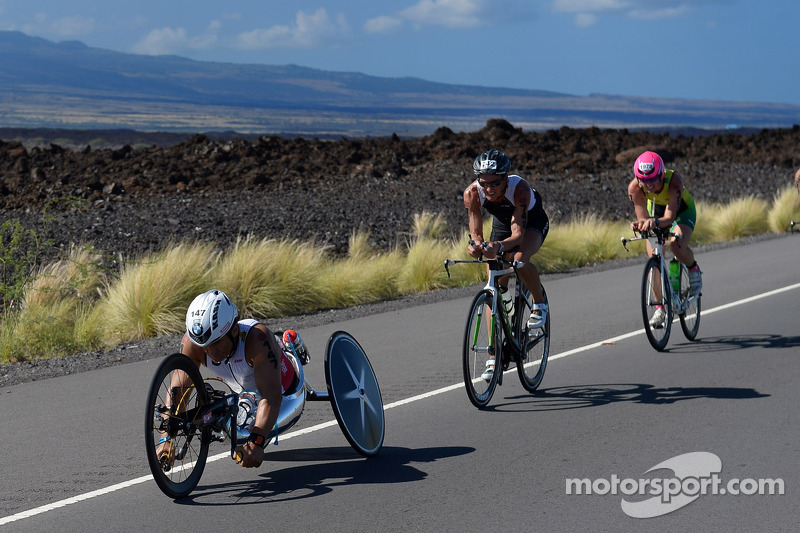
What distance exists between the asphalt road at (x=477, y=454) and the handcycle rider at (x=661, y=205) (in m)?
0.75

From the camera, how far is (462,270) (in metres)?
16.0

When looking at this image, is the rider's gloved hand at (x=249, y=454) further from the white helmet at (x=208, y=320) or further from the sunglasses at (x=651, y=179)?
the sunglasses at (x=651, y=179)

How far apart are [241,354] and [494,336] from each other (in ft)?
7.90

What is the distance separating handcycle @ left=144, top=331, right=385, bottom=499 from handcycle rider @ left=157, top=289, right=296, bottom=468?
106mm

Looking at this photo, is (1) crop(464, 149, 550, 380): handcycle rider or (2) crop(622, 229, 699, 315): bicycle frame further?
(2) crop(622, 229, 699, 315): bicycle frame

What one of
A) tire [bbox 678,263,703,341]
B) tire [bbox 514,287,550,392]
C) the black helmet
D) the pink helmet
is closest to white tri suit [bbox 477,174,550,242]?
the black helmet

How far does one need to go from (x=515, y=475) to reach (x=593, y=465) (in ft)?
1.71

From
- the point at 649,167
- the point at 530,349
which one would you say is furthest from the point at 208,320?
the point at 649,167

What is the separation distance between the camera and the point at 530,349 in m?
8.10

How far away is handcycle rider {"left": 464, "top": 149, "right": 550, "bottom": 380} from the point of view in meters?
7.45

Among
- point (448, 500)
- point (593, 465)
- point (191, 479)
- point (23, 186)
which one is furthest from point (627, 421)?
point (23, 186)

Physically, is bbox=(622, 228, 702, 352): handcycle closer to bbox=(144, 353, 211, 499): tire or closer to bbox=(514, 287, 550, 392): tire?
bbox=(514, 287, 550, 392): tire

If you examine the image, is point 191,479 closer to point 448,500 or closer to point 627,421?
point 448,500

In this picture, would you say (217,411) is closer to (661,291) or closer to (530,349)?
(530,349)
